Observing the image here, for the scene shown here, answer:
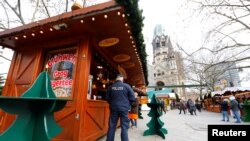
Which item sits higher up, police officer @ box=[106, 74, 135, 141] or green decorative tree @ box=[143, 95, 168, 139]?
police officer @ box=[106, 74, 135, 141]

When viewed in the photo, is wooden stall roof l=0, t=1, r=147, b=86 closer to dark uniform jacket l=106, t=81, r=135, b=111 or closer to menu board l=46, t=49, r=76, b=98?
menu board l=46, t=49, r=76, b=98

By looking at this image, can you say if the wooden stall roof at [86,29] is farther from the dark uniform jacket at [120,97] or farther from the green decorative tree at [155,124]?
the green decorative tree at [155,124]

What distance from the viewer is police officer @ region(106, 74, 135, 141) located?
4.26 meters

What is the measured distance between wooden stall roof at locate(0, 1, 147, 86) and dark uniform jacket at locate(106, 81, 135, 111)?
1636 mm

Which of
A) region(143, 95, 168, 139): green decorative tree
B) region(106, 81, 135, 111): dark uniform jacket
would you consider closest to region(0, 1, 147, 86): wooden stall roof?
region(106, 81, 135, 111): dark uniform jacket

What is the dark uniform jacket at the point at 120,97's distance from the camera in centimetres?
434

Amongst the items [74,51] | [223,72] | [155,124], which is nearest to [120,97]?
[74,51]

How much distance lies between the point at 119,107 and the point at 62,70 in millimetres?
2386

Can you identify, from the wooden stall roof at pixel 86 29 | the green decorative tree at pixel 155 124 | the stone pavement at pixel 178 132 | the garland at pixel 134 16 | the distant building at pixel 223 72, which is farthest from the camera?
the distant building at pixel 223 72

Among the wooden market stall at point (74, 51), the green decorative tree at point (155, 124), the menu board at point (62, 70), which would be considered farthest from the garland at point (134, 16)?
the green decorative tree at point (155, 124)

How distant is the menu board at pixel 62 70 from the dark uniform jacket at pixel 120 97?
1.36 metres

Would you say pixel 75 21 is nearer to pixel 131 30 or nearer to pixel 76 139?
pixel 131 30

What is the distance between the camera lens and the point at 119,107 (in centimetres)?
431

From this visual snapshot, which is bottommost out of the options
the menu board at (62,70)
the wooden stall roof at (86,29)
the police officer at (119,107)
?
the police officer at (119,107)
